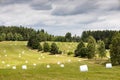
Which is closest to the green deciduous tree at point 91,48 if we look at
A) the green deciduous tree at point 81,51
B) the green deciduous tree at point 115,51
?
the green deciduous tree at point 81,51

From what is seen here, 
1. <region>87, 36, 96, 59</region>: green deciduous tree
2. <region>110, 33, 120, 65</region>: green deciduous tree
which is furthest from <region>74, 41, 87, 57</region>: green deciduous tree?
<region>110, 33, 120, 65</region>: green deciduous tree

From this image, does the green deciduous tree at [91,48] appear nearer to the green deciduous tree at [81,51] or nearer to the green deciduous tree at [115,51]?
the green deciduous tree at [81,51]

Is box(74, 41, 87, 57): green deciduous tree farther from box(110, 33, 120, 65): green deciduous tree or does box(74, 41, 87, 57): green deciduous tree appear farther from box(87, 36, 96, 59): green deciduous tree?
box(110, 33, 120, 65): green deciduous tree

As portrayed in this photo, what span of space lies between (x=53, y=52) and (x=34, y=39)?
33.6 m

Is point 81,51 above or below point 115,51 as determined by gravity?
below

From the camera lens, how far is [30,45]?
613 ft

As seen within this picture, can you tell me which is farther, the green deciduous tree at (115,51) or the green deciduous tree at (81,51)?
the green deciduous tree at (81,51)

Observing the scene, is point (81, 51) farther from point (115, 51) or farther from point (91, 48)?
point (115, 51)

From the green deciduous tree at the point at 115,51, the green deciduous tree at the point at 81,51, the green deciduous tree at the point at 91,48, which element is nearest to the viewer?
the green deciduous tree at the point at 115,51

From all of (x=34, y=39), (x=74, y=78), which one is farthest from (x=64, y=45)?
(x=74, y=78)

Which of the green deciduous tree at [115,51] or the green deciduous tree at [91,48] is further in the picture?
the green deciduous tree at [91,48]

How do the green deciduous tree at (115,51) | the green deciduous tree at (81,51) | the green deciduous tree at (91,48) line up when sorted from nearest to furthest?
the green deciduous tree at (115,51), the green deciduous tree at (91,48), the green deciduous tree at (81,51)

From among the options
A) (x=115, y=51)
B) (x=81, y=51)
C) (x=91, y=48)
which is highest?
(x=115, y=51)

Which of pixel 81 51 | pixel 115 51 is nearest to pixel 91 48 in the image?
pixel 81 51
